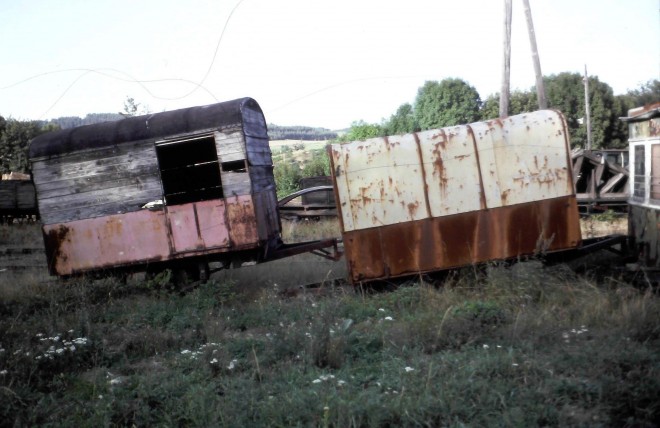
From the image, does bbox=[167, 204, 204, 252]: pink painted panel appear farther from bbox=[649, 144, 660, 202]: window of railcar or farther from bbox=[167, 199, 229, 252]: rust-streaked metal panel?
bbox=[649, 144, 660, 202]: window of railcar

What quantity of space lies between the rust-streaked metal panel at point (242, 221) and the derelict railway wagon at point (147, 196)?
2 centimetres

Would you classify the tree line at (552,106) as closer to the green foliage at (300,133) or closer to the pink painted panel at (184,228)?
the pink painted panel at (184,228)

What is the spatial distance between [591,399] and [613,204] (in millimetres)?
14111

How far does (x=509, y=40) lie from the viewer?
54.9 feet

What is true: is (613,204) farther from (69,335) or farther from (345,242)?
(69,335)

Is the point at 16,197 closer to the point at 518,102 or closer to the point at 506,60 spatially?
the point at 506,60

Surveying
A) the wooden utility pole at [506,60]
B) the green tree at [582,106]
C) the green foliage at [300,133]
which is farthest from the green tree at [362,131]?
the green foliage at [300,133]

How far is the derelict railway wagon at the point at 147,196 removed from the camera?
9.93 metres

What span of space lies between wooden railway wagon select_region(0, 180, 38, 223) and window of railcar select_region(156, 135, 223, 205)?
12.3 m

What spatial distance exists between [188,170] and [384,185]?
4.52m

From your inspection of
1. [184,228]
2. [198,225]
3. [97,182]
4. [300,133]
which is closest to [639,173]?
[198,225]

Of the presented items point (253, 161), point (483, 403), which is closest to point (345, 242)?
point (253, 161)

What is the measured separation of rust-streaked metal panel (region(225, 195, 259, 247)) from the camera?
984 centimetres

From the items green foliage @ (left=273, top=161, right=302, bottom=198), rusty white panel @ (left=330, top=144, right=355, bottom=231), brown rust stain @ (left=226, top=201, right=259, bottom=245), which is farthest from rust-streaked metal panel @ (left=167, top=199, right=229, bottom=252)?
green foliage @ (left=273, top=161, right=302, bottom=198)
